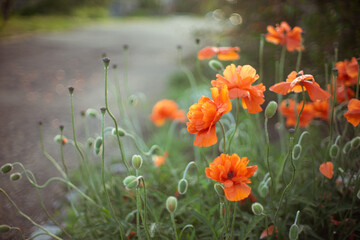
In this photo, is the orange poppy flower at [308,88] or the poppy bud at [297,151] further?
the poppy bud at [297,151]

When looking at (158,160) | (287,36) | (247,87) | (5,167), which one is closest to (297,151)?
(247,87)

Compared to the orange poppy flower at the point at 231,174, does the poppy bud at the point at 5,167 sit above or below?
below

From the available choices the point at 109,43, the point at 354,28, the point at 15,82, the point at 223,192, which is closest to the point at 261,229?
the point at 223,192

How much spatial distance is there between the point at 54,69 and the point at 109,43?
2675 mm

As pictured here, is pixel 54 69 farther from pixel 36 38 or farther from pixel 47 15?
pixel 47 15

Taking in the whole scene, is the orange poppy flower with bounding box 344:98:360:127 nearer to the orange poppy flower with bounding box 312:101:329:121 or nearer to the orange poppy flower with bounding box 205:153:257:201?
the orange poppy flower with bounding box 205:153:257:201

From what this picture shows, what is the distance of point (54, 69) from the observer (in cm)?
422

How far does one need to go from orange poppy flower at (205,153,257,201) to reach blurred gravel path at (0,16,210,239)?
3.16 feet

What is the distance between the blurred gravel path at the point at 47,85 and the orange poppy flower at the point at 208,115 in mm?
967

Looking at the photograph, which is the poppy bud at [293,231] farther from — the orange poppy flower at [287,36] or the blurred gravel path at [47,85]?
the blurred gravel path at [47,85]

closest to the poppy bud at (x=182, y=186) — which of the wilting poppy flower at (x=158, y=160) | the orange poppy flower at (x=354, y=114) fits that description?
the orange poppy flower at (x=354, y=114)

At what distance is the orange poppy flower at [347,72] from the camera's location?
1.14m

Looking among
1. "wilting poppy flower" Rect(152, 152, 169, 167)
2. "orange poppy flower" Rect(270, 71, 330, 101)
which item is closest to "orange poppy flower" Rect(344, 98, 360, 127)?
"orange poppy flower" Rect(270, 71, 330, 101)

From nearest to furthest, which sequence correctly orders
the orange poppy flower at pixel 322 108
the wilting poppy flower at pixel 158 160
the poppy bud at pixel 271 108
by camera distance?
the poppy bud at pixel 271 108
the orange poppy flower at pixel 322 108
the wilting poppy flower at pixel 158 160
